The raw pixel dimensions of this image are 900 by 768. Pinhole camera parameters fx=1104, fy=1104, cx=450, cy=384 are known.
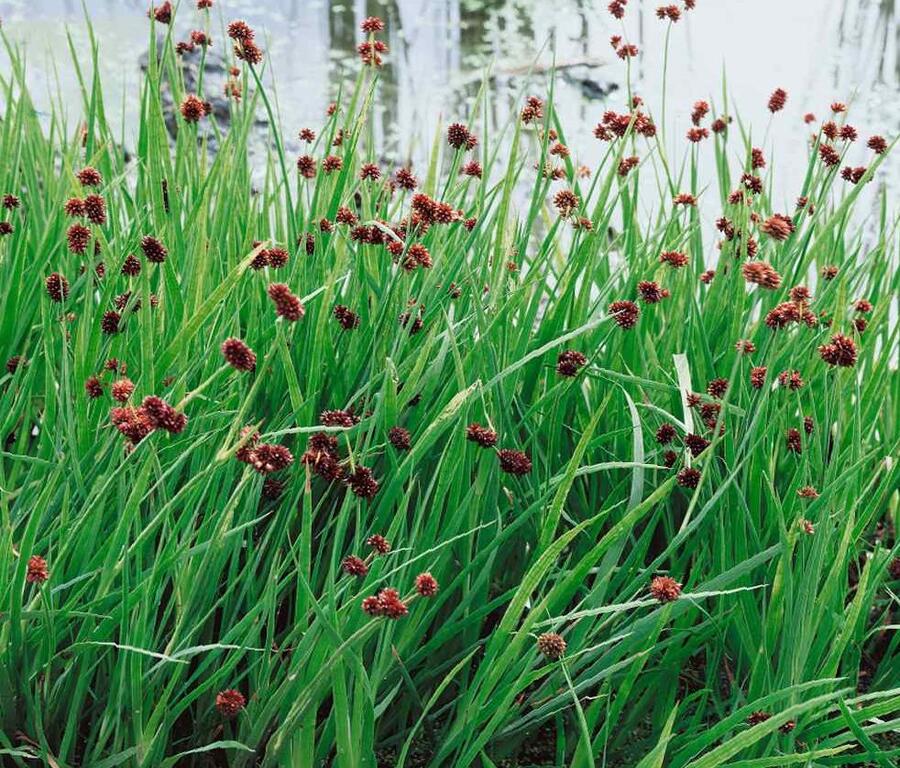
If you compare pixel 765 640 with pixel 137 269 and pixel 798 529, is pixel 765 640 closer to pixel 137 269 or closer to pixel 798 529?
pixel 798 529

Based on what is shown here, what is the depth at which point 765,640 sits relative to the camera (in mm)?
1415

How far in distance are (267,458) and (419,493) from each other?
0.29 m

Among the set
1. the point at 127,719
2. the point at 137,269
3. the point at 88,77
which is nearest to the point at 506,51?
the point at 88,77

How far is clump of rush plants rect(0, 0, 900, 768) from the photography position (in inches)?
50.9

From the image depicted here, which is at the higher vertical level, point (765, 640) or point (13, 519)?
point (13, 519)

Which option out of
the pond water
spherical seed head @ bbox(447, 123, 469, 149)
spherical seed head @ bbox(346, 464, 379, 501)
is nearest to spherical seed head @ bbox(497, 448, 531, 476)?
spherical seed head @ bbox(346, 464, 379, 501)

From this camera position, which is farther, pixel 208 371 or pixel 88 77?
pixel 88 77

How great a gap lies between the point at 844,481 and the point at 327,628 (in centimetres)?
72

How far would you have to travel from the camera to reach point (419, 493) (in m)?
1.42

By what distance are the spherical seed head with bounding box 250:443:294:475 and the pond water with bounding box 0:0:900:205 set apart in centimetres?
415

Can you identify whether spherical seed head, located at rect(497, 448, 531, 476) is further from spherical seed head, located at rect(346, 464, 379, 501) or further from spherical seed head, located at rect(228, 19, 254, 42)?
spherical seed head, located at rect(228, 19, 254, 42)

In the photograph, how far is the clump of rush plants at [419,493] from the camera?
50.9 inches

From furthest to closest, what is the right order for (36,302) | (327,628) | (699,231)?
(699,231)
(36,302)
(327,628)

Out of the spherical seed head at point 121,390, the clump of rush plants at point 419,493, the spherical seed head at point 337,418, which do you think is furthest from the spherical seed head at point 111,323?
the spherical seed head at point 337,418
